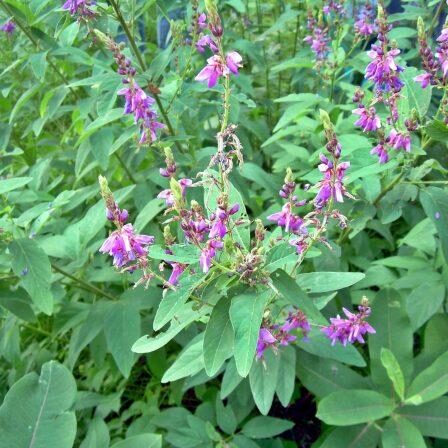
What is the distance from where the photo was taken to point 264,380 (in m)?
1.89

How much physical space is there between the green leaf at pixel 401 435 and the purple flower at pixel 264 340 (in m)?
0.50

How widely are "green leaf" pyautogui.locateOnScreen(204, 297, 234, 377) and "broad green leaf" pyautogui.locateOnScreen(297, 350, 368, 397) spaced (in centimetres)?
72

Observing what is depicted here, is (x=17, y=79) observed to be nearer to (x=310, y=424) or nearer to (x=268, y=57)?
(x=268, y=57)

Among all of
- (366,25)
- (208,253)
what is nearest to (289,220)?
(208,253)

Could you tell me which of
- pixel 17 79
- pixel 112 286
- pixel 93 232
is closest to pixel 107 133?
pixel 93 232

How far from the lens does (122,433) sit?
2.90 metres

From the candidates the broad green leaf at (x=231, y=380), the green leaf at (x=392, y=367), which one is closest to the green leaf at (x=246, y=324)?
the green leaf at (x=392, y=367)

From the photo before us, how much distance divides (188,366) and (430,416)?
855 millimetres

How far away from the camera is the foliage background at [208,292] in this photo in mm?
1896

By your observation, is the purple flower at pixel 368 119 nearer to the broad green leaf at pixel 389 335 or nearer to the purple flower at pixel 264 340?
the broad green leaf at pixel 389 335

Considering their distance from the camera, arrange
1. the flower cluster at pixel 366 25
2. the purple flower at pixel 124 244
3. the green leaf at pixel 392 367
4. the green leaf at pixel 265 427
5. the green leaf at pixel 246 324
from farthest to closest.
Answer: the flower cluster at pixel 366 25 → the green leaf at pixel 265 427 → the green leaf at pixel 392 367 → the purple flower at pixel 124 244 → the green leaf at pixel 246 324

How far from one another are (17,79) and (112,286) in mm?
1495

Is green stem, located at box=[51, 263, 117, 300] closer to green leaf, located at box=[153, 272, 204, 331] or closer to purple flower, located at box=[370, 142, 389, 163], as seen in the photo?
green leaf, located at box=[153, 272, 204, 331]

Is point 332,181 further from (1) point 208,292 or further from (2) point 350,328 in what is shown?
(2) point 350,328
